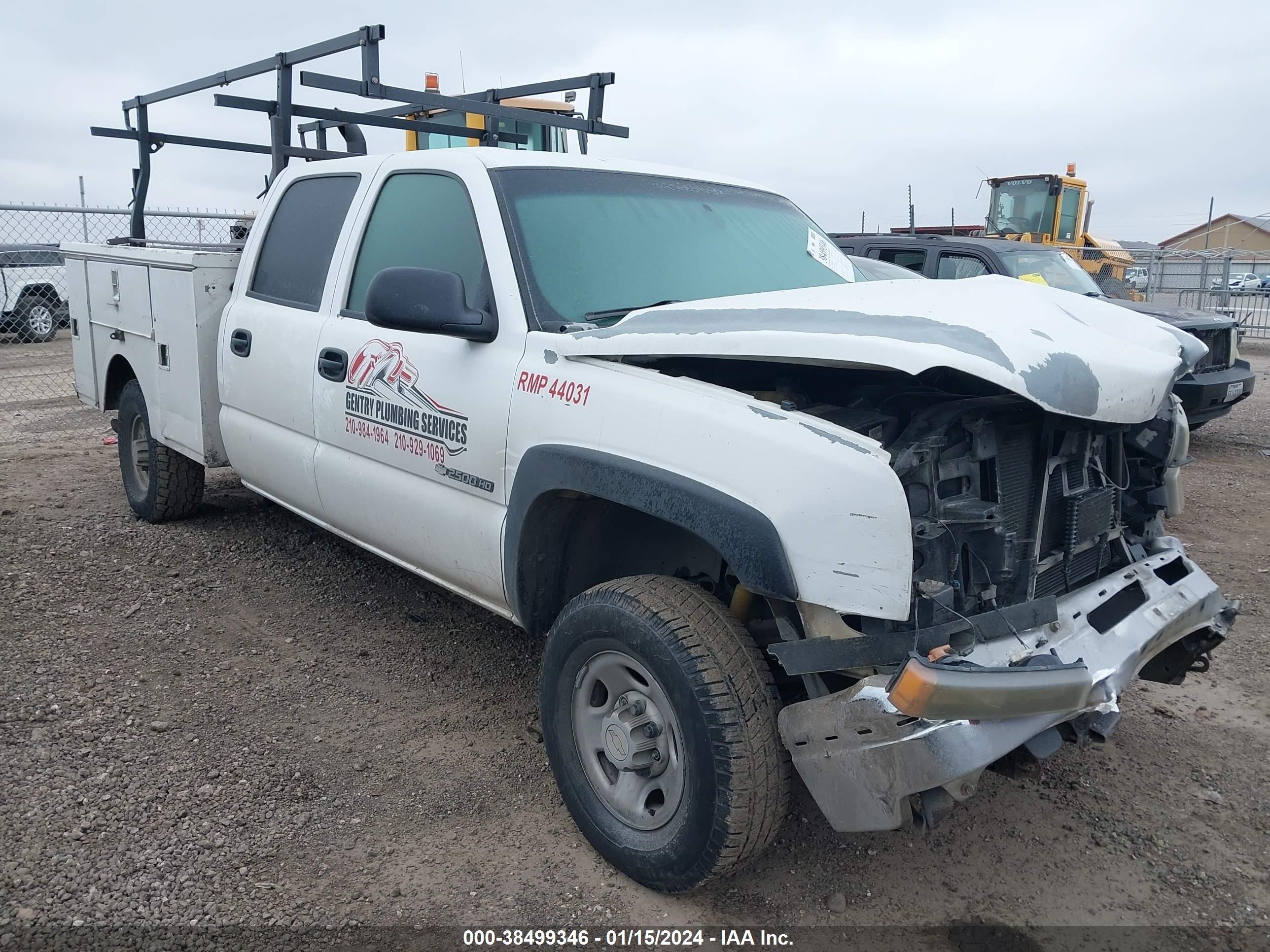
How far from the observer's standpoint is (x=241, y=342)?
175 inches

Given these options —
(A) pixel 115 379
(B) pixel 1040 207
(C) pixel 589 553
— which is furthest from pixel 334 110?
(B) pixel 1040 207

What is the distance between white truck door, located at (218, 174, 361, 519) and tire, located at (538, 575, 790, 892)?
5.75 feet

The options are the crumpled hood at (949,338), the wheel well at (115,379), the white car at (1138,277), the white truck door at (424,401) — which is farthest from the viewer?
the white car at (1138,277)

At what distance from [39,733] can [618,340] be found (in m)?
2.50

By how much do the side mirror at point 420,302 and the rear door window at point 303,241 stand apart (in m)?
1.21

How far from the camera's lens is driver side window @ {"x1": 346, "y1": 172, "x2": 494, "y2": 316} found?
3340 millimetres

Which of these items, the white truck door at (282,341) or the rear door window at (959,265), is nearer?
the white truck door at (282,341)

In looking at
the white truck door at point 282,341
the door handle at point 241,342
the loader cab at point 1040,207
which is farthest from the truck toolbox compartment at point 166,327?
the loader cab at point 1040,207

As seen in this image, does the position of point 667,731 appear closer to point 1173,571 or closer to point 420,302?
point 420,302

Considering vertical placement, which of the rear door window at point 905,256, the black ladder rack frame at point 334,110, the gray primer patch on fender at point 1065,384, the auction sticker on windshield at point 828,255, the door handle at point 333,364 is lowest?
the door handle at point 333,364

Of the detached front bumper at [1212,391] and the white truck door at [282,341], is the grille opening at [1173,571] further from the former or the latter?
the detached front bumper at [1212,391]

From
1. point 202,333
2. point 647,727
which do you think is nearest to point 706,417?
point 647,727

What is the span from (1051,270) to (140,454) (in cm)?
733

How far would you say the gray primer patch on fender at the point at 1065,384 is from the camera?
2.24 m
